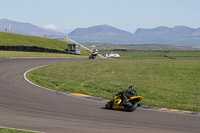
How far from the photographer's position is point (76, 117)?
12.5 m

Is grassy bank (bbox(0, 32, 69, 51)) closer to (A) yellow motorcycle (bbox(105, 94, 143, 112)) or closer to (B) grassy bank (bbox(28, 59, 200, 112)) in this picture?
(B) grassy bank (bbox(28, 59, 200, 112))

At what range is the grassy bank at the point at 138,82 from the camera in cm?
1911

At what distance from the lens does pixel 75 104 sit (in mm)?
15719

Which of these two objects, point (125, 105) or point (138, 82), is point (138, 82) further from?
point (125, 105)

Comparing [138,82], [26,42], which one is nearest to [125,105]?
[138,82]

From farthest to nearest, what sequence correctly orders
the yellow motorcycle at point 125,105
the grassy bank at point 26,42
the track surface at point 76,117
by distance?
the grassy bank at point 26,42 < the yellow motorcycle at point 125,105 < the track surface at point 76,117

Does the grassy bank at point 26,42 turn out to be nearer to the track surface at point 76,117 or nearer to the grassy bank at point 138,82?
the grassy bank at point 138,82

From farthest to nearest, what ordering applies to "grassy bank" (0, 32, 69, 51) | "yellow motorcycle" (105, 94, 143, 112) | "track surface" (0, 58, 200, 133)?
"grassy bank" (0, 32, 69, 51) → "yellow motorcycle" (105, 94, 143, 112) → "track surface" (0, 58, 200, 133)

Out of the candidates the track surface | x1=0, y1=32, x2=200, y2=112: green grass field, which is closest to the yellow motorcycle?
the track surface

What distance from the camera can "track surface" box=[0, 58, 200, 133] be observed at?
1082 centimetres

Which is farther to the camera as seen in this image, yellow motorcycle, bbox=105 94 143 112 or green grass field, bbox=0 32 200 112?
green grass field, bbox=0 32 200 112

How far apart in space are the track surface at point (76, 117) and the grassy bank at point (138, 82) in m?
3.02

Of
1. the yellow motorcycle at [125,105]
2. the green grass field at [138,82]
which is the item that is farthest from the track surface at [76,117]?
the green grass field at [138,82]

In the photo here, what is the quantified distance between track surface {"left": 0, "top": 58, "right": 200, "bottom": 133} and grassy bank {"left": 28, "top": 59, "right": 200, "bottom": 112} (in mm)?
3023
